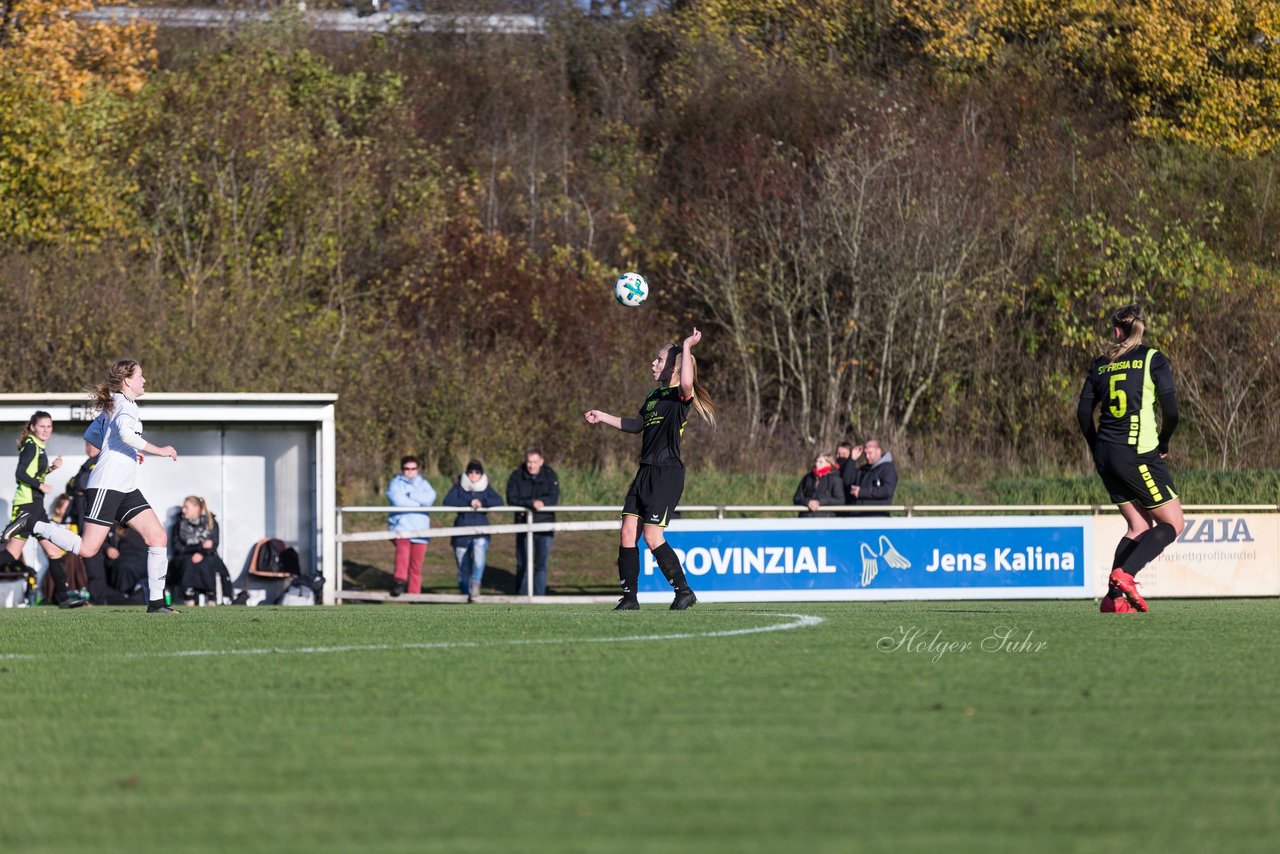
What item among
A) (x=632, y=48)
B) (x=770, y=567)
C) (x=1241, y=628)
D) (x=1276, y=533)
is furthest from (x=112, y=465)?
(x=632, y=48)

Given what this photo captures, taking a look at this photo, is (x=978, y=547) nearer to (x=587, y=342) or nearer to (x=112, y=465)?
(x=112, y=465)

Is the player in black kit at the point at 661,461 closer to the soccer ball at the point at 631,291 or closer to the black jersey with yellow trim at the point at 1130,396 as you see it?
the soccer ball at the point at 631,291

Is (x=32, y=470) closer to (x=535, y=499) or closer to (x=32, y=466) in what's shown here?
(x=32, y=466)

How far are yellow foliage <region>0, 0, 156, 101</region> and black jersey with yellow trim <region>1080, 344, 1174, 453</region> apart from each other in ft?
88.5

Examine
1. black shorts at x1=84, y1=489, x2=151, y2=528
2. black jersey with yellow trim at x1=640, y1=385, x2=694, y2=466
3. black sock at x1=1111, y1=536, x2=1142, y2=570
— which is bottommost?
black sock at x1=1111, y1=536, x2=1142, y2=570

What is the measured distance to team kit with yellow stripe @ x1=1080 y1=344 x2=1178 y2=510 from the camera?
10.9 metres

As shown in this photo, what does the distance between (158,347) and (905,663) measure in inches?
869

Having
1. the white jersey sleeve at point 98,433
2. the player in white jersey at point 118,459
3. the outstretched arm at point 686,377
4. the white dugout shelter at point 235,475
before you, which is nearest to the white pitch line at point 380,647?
the outstretched arm at point 686,377

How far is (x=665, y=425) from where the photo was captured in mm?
12070

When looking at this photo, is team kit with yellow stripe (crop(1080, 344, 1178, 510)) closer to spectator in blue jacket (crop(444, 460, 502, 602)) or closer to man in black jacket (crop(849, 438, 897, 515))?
man in black jacket (crop(849, 438, 897, 515))

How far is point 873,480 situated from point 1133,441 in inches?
419

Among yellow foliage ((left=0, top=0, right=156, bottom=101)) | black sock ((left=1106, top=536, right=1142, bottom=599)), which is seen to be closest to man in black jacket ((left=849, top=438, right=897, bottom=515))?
black sock ((left=1106, top=536, right=1142, bottom=599))

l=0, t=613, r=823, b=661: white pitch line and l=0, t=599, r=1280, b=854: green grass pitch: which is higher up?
l=0, t=599, r=1280, b=854: green grass pitch

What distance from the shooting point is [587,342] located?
118 feet
